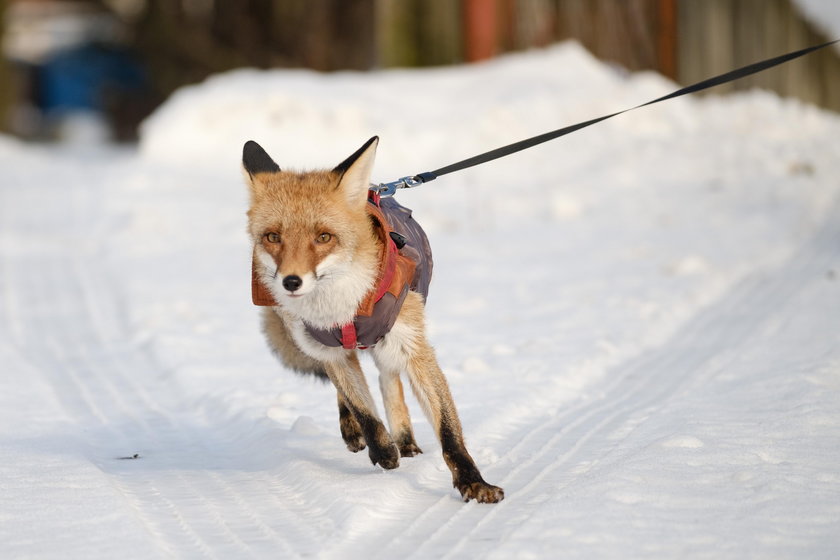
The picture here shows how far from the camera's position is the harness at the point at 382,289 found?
15.0 feet

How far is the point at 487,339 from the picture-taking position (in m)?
7.83

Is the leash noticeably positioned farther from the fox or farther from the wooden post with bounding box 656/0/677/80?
the wooden post with bounding box 656/0/677/80

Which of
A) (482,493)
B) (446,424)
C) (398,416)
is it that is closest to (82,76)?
(398,416)

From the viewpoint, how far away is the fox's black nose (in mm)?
4188

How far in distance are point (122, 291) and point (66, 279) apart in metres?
0.98

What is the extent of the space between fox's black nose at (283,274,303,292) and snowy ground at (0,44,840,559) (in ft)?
3.17

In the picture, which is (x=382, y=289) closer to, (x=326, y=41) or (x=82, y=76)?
(x=326, y=41)

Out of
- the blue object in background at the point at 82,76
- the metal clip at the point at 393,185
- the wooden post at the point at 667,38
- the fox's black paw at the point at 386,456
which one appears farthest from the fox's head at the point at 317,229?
the blue object in background at the point at 82,76

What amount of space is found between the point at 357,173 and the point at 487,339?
136 inches

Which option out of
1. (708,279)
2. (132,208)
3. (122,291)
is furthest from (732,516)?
(132,208)

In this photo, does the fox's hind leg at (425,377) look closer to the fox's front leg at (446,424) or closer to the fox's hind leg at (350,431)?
the fox's front leg at (446,424)

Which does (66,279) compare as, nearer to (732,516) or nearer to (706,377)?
(706,377)

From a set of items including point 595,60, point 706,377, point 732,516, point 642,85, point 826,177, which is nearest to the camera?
point 732,516

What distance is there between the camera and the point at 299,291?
4215 millimetres
